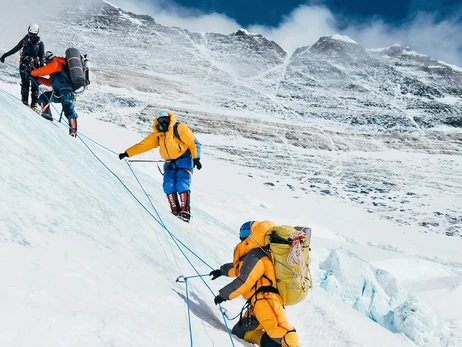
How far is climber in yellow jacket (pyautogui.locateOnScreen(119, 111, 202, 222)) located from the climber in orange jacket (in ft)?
6.09

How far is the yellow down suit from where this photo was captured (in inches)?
159

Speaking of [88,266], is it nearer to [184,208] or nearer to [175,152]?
[175,152]

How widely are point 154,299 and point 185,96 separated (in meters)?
50.0

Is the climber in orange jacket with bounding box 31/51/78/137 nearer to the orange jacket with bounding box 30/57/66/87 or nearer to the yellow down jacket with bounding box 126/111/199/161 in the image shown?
the orange jacket with bounding box 30/57/66/87

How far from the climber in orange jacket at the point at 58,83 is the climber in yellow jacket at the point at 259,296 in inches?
205

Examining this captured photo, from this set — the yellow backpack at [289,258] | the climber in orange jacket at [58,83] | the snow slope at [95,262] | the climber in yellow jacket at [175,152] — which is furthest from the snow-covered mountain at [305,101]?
the yellow backpack at [289,258]

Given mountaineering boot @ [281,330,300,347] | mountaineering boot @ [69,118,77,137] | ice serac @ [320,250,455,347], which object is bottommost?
ice serac @ [320,250,455,347]

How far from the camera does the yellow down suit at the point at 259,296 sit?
4035 mm

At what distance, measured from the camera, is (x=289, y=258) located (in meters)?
4.04

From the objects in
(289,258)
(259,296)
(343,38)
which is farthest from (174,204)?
(343,38)

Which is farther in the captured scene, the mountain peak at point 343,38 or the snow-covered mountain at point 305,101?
the mountain peak at point 343,38

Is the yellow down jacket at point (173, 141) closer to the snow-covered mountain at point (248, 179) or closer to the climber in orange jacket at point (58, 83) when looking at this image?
the snow-covered mountain at point (248, 179)

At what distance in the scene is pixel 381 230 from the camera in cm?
2653

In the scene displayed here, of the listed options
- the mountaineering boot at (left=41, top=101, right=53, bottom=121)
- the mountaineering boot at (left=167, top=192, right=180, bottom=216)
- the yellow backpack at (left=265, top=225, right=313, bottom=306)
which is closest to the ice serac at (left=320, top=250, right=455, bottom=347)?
the mountaineering boot at (left=167, top=192, right=180, bottom=216)
